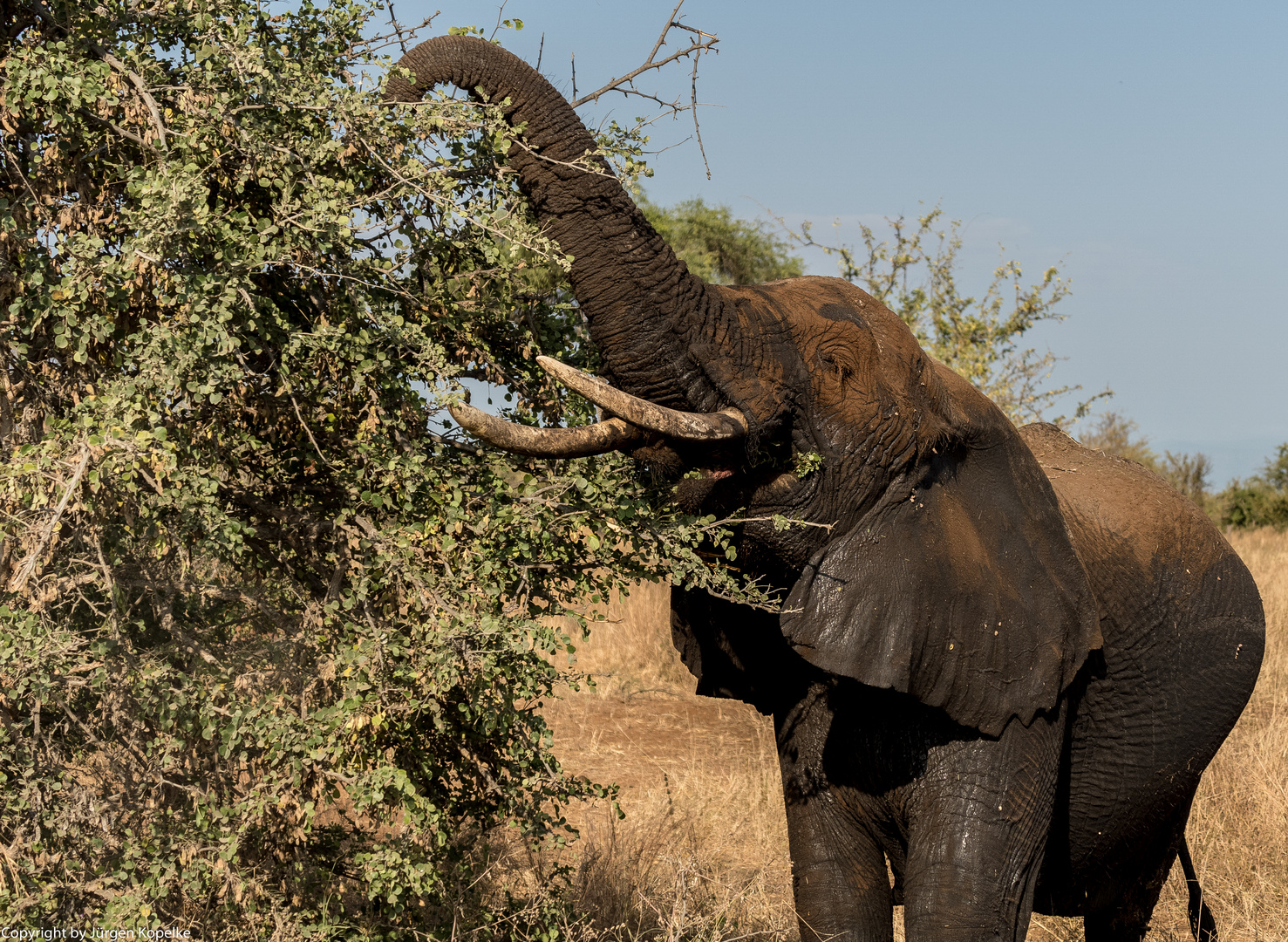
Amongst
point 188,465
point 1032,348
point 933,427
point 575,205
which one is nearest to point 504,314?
point 575,205

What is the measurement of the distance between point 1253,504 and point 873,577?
26.9m

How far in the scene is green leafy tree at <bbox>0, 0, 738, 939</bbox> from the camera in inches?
139

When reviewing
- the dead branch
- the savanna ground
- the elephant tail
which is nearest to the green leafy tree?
the dead branch

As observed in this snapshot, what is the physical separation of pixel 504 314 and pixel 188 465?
1.10 meters

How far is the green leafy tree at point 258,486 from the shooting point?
353 cm

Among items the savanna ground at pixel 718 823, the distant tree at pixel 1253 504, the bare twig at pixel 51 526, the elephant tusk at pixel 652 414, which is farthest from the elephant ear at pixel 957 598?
the distant tree at pixel 1253 504

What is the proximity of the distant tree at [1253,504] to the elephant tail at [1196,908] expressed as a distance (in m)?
22.5

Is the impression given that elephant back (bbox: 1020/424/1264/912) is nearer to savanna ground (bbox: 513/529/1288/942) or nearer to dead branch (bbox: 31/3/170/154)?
savanna ground (bbox: 513/529/1288/942)

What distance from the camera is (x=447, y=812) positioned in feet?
14.6

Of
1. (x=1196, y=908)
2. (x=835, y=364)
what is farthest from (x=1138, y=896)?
(x=835, y=364)

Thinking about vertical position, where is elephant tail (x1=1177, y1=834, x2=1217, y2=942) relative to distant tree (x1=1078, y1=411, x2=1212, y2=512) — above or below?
below

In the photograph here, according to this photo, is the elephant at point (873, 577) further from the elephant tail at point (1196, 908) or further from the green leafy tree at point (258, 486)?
the elephant tail at point (1196, 908)

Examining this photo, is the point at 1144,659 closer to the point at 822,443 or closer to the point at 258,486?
the point at 822,443

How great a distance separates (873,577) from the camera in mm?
3855
